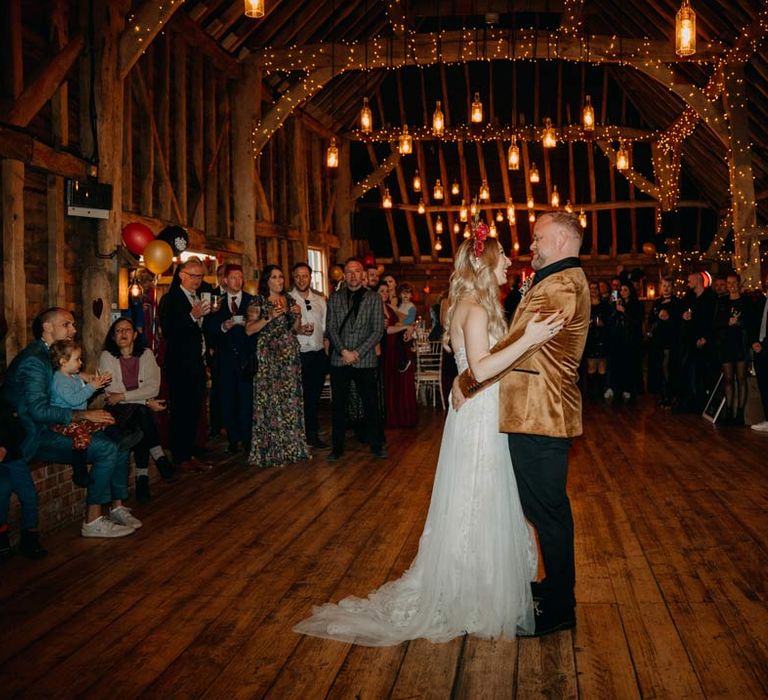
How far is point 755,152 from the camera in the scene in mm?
13141

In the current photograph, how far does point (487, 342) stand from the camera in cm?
288

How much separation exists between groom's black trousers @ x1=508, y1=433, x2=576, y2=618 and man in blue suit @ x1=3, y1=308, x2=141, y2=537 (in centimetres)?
233

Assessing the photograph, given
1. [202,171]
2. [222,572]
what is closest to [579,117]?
[202,171]

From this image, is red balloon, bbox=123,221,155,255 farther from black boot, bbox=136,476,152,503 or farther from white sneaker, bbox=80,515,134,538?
white sneaker, bbox=80,515,134,538

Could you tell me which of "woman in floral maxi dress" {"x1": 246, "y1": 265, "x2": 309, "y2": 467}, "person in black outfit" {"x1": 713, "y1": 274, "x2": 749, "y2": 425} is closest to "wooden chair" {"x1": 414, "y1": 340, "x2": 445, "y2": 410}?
"person in black outfit" {"x1": 713, "y1": 274, "x2": 749, "y2": 425}

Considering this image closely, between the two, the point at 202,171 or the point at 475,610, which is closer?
the point at 475,610

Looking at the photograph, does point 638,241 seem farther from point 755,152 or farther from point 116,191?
point 116,191

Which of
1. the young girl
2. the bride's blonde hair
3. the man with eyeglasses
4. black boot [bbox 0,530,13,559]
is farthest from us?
the man with eyeglasses

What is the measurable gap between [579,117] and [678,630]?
1723 cm

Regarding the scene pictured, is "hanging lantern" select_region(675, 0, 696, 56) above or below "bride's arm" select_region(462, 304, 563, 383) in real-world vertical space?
above

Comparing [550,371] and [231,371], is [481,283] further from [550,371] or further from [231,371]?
[231,371]

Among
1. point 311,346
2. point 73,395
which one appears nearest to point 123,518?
point 73,395

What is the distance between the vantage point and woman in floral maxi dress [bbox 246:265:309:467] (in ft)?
20.4

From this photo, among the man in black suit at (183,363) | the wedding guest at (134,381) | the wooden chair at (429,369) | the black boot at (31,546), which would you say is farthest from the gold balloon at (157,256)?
the wooden chair at (429,369)
